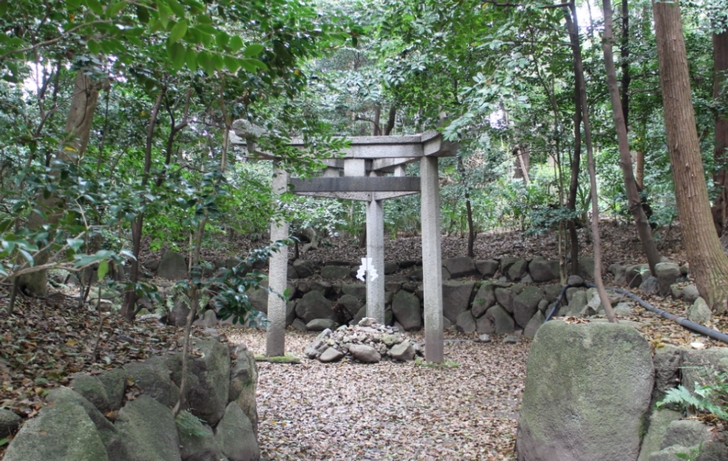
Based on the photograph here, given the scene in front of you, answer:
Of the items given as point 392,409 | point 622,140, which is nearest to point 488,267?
point 622,140

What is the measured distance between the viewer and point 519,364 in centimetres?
698

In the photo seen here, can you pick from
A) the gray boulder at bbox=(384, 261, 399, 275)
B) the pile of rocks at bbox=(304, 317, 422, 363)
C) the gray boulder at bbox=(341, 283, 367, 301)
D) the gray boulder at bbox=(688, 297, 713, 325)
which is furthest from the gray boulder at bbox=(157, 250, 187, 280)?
the gray boulder at bbox=(688, 297, 713, 325)

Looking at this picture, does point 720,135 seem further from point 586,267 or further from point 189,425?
point 189,425

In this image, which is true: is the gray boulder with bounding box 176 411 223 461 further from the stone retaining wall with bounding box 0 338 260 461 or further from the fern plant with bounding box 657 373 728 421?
the fern plant with bounding box 657 373 728 421

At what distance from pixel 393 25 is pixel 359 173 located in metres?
2.92

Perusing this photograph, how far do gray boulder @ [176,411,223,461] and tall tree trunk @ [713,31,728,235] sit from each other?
20.7 feet

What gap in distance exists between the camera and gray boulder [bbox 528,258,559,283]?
357 inches

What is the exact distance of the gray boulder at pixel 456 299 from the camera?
9.53 m

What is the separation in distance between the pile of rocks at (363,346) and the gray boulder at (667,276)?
3285mm

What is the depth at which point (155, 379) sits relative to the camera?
109 inches

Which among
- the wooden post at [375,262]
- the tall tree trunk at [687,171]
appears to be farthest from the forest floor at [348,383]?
the wooden post at [375,262]

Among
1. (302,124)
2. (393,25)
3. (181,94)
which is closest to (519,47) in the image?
(393,25)

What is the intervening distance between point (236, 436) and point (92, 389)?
1.38 metres

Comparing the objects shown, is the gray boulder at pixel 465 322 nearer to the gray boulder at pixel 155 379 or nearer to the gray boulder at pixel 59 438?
the gray boulder at pixel 155 379
